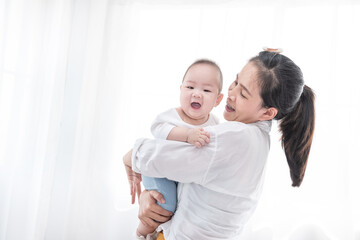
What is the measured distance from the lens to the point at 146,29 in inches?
99.4

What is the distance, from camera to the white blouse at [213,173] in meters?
0.91

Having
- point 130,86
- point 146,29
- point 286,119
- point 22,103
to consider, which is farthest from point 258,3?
point 22,103

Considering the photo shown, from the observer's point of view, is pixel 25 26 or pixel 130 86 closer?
pixel 25 26

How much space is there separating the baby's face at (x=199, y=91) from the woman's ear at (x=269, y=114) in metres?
0.28

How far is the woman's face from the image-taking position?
1.02 metres

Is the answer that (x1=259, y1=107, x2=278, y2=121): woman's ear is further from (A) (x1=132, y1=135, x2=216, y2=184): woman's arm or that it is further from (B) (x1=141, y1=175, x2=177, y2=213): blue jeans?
(B) (x1=141, y1=175, x2=177, y2=213): blue jeans

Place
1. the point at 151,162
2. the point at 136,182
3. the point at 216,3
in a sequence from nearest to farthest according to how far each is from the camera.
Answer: the point at 151,162 → the point at 136,182 → the point at 216,3

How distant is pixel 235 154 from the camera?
0.92 metres

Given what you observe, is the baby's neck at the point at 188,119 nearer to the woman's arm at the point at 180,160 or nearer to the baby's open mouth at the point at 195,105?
the baby's open mouth at the point at 195,105

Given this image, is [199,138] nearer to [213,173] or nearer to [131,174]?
[213,173]

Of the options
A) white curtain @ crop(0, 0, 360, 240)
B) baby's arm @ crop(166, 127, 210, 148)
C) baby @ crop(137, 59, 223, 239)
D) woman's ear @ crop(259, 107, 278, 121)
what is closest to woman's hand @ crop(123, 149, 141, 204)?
baby @ crop(137, 59, 223, 239)

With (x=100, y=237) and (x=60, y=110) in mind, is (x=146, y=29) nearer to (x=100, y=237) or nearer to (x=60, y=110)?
(x=60, y=110)

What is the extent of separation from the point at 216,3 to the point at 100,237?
2082 mm

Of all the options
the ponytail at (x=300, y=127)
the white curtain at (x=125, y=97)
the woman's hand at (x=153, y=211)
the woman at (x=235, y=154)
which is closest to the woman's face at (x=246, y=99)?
the woman at (x=235, y=154)
